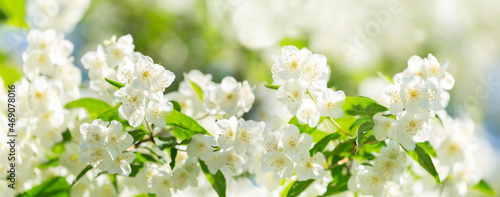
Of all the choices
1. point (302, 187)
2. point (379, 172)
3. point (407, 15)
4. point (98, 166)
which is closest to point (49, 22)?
point (98, 166)

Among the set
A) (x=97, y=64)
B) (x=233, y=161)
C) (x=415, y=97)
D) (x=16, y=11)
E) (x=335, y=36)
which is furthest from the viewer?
(x=335, y=36)

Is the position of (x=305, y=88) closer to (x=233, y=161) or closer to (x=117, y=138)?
(x=233, y=161)

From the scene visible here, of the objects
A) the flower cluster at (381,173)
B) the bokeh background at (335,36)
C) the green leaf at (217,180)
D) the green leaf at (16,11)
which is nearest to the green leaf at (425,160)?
the flower cluster at (381,173)

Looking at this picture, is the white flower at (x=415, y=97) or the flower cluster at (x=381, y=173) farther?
the flower cluster at (x=381, y=173)

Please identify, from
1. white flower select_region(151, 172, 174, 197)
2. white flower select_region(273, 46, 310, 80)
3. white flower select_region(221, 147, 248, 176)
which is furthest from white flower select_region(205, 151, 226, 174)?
white flower select_region(273, 46, 310, 80)

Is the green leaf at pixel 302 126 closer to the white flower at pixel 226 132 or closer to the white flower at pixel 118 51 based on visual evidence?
the white flower at pixel 226 132

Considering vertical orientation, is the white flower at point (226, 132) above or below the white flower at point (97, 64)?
below

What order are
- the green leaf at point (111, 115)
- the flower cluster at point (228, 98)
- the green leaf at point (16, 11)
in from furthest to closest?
the green leaf at point (16, 11)
the flower cluster at point (228, 98)
the green leaf at point (111, 115)

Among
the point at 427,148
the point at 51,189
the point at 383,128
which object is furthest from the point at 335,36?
the point at 51,189
